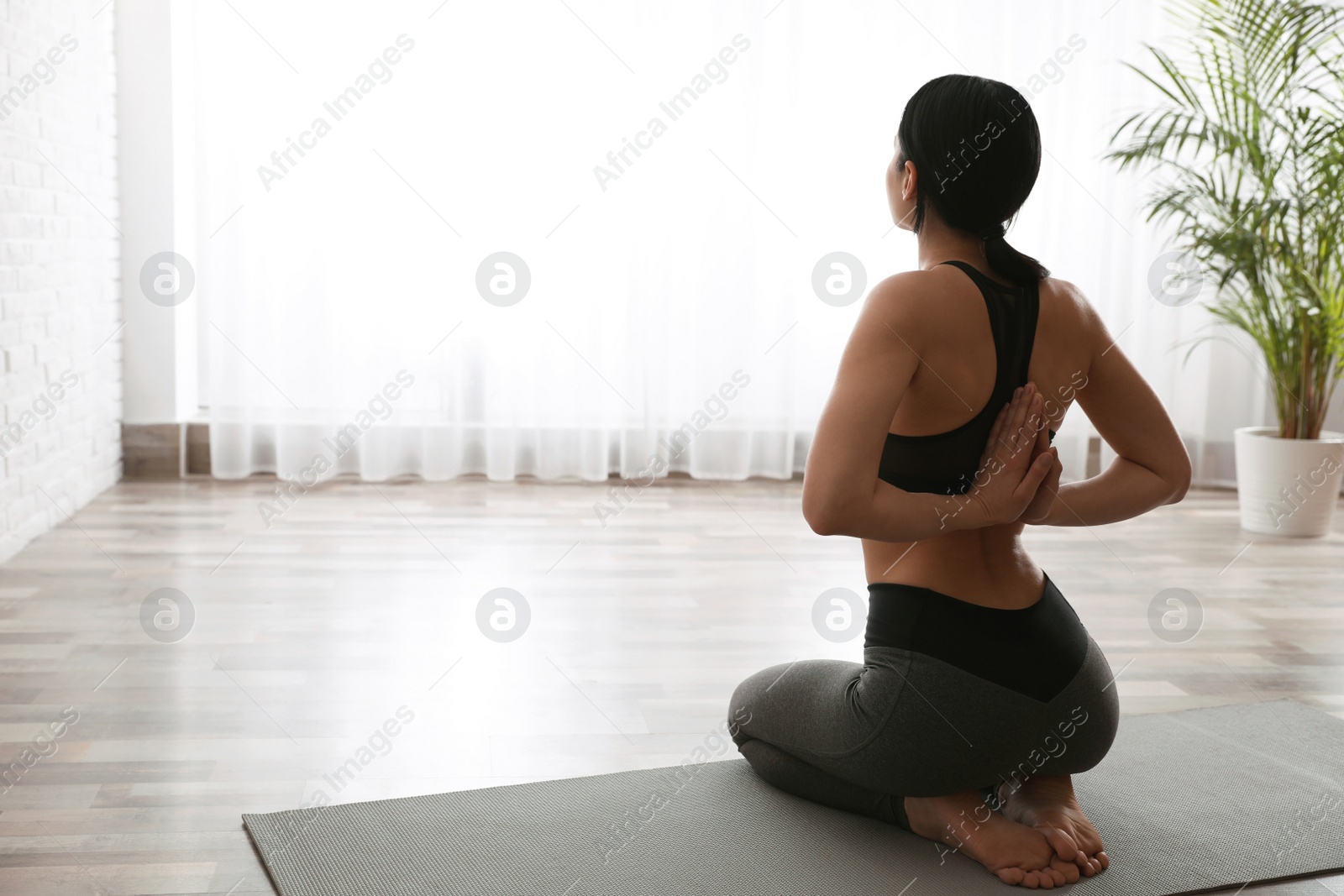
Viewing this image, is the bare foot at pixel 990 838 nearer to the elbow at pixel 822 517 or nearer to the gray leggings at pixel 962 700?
the gray leggings at pixel 962 700

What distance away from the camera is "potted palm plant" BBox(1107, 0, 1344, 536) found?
369cm

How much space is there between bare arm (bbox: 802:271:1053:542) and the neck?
0.09 m

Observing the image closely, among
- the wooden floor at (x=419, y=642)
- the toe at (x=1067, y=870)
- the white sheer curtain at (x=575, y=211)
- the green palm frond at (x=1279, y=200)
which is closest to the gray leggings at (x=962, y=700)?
the toe at (x=1067, y=870)

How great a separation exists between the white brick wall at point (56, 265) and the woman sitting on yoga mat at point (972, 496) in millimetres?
2515

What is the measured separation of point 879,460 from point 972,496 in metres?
0.12

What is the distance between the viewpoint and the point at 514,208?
4.22 metres

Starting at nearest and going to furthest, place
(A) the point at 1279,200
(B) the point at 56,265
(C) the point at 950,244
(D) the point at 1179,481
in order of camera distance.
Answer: (C) the point at 950,244 → (D) the point at 1179,481 → (B) the point at 56,265 → (A) the point at 1279,200

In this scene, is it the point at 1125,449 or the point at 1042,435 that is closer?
the point at 1042,435

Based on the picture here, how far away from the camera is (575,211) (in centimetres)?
427

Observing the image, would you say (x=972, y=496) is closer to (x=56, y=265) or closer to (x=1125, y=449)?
(x=1125, y=449)

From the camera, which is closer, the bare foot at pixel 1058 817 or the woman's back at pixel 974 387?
the woman's back at pixel 974 387

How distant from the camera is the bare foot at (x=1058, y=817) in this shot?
1565 millimetres

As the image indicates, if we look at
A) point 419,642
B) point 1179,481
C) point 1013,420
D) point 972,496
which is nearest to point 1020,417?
point 1013,420


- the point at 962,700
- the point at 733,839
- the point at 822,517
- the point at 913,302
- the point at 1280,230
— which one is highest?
the point at 1280,230
